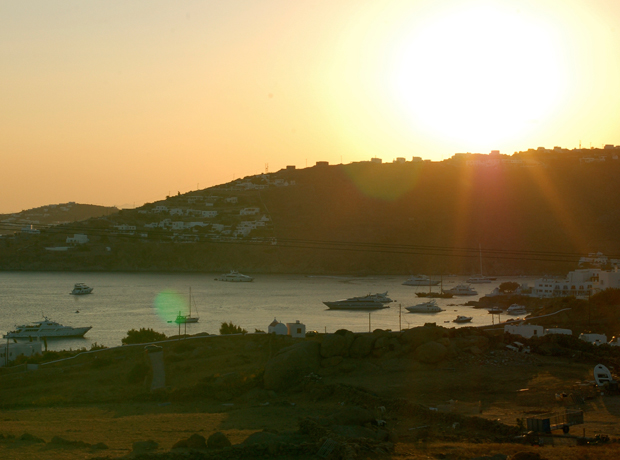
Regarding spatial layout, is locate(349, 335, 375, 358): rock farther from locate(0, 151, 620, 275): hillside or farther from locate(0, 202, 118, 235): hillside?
locate(0, 202, 118, 235): hillside

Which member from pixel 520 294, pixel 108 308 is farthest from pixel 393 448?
pixel 520 294

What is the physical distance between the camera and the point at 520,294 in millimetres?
51812

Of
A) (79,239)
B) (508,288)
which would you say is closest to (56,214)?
(79,239)

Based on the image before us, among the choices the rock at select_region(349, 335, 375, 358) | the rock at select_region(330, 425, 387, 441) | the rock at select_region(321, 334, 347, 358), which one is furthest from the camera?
the rock at select_region(349, 335, 375, 358)

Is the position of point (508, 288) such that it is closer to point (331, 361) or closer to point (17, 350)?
point (17, 350)

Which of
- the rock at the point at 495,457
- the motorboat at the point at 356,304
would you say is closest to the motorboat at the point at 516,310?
the motorboat at the point at 356,304

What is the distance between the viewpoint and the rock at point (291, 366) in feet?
38.4

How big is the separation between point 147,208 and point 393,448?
314ft

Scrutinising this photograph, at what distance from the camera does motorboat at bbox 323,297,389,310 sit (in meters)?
47.3

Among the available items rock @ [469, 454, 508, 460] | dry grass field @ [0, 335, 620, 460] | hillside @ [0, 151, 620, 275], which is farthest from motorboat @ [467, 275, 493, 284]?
rock @ [469, 454, 508, 460]

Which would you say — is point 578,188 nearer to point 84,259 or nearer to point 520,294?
point 520,294

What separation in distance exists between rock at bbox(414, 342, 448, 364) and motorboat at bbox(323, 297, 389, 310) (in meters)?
34.3

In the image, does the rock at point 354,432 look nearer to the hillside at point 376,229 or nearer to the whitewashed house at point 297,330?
the whitewashed house at point 297,330

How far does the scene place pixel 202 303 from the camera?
159ft
